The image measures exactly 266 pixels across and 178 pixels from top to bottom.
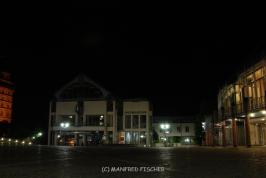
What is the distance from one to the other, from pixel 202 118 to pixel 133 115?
42.4ft

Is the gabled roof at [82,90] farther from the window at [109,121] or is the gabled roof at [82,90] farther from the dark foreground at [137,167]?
the dark foreground at [137,167]

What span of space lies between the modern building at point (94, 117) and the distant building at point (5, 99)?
105 ft

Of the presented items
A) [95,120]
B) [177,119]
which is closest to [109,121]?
[95,120]

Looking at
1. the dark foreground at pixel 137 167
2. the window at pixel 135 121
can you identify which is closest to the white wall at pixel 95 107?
the window at pixel 135 121

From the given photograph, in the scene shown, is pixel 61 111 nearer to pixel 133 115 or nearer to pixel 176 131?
pixel 133 115

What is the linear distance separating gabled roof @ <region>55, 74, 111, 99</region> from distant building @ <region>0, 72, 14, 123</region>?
32.2m

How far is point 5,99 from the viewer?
95000mm

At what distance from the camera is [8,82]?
102 m

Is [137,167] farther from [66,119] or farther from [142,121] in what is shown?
[66,119]

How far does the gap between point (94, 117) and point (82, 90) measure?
231 inches

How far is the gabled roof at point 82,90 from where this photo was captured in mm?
63375

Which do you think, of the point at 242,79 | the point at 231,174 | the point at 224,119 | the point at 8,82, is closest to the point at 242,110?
the point at 242,79

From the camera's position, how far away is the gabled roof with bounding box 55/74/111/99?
208 feet

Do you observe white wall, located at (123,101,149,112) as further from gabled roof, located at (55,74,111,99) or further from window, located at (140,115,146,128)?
gabled roof, located at (55,74,111,99)
